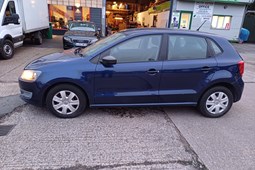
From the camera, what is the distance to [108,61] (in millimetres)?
3498

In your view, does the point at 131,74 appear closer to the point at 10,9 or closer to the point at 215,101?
the point at 215,101

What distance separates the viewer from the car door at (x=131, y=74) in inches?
143

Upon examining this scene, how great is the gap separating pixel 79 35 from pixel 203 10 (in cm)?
1179

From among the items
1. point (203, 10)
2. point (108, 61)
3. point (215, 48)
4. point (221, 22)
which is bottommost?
point (108, 61)

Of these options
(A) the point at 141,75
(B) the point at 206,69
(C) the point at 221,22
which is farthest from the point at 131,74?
(C) the point at 221,22

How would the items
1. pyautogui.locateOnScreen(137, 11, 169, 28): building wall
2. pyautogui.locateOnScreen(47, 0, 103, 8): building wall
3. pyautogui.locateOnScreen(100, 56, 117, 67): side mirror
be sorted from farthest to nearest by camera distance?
pyautogui.locateOnScreen(137, 11, 169, 28): building wall → pyautogui.locateOnScreen(47, 0, 103, 8): building wall → pyautogui.locateOnScreen(100, 56, 117, 67): side mirror

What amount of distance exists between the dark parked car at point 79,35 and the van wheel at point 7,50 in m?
2.22

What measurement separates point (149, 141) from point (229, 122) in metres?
1.80

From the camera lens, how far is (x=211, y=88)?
4027 mm

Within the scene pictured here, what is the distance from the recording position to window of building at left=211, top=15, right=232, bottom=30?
57.9 feet

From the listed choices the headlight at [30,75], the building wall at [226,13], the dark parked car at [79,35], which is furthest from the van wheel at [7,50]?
the building wall at [226,13]

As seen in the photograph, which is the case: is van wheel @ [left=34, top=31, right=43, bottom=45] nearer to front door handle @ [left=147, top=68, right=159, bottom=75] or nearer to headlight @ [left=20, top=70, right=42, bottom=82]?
headlight @ [left=20, top=70, right=42, bottom=82]

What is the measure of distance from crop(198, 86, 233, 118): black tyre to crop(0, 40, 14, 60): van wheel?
24.6 ft

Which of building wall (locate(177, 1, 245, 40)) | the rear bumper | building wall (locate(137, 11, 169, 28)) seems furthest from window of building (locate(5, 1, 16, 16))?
building wall (locate(137, 11, 169, 28))
